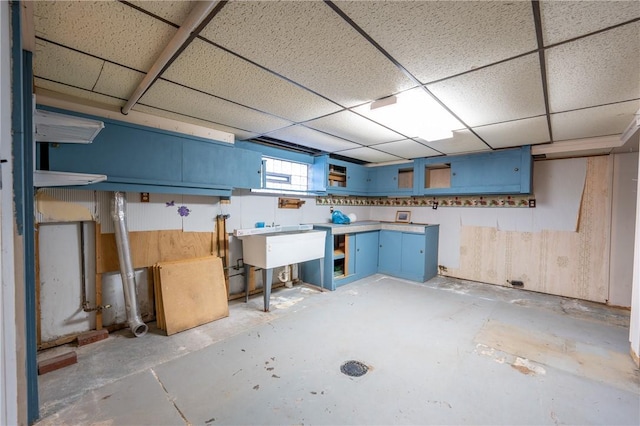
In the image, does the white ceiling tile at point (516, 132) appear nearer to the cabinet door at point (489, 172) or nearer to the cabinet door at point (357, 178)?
the cabinet door at point (489, 172)

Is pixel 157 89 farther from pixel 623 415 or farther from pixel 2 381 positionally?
pixel 623 415

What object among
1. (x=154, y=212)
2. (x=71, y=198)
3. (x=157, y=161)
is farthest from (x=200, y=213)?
(x=71, y=198)

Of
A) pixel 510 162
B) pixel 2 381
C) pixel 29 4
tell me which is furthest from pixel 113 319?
pixel 510 162

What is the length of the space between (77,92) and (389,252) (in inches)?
177

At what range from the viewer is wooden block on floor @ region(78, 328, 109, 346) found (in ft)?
7.73

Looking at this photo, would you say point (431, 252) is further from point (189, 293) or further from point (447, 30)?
point (447, 30)

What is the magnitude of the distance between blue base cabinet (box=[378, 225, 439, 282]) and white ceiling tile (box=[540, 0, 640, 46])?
11.2 ft

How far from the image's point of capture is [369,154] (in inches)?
173

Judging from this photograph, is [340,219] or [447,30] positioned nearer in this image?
[447,30]

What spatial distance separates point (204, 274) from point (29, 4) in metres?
2.41

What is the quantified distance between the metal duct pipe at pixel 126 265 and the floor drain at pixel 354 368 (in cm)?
194

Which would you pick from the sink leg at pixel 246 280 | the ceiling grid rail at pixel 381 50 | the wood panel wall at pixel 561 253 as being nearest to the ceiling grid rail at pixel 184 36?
the ceiling grid rail at pixel 381 50

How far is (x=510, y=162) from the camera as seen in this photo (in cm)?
374

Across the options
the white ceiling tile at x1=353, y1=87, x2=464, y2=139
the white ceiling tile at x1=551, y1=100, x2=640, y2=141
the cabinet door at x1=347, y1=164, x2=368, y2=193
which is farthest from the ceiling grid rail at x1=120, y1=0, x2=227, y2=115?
the cabinet door at x1=347, y1=164, x2=368, y2=193
